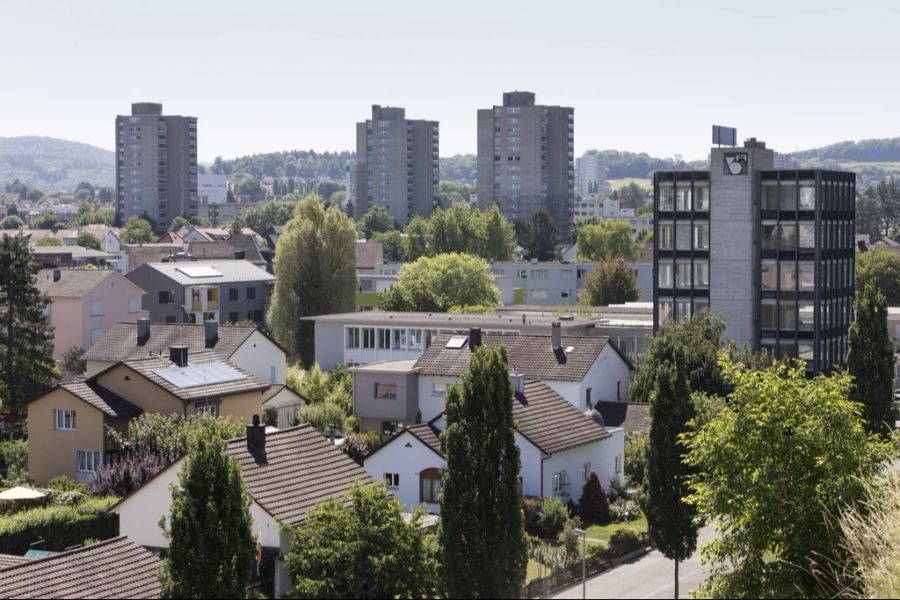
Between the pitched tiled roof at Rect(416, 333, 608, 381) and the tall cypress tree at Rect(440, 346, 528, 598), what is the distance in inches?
931

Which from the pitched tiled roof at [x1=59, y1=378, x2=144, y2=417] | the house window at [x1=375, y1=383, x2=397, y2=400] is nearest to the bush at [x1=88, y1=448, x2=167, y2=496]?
the pitched tiled roof at [x1=59, y1=378, x2=144, y2=417]

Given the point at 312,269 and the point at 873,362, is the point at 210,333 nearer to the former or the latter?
the point at 312,269

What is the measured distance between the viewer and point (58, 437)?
50.3 m

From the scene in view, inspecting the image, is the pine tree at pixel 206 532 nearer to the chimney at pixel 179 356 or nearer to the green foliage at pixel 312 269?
the chimney at pixel 179 356

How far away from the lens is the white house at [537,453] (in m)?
45.7

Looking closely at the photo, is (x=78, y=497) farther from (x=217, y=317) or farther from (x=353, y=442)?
(x=217, y=317)

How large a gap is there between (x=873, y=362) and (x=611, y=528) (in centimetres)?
1068

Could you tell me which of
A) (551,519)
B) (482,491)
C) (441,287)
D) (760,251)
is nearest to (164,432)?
(551,519)

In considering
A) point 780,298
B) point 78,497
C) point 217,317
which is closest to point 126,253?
point 217,317

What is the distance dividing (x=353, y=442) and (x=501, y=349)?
22.4 m

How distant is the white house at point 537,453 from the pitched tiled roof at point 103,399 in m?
9.22

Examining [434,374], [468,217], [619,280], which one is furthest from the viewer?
[468,217]

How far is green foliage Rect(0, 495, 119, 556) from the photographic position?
41562 millimetres

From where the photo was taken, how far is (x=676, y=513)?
119 ft
